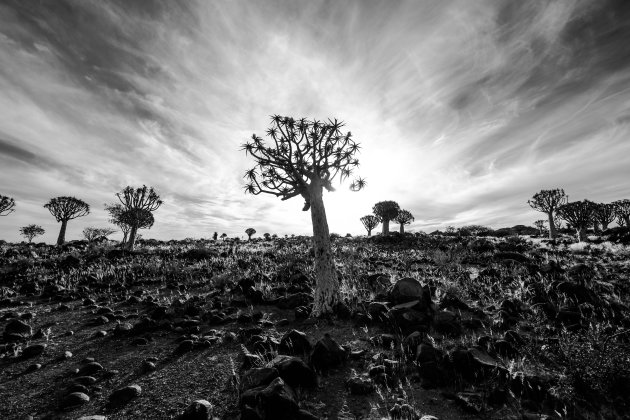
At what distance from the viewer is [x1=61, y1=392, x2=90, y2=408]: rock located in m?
4.46

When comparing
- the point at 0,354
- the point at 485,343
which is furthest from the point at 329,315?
the point at 0,354

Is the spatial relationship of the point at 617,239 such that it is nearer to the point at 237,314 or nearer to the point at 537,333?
the point at 537,333

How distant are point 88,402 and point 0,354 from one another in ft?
10.9

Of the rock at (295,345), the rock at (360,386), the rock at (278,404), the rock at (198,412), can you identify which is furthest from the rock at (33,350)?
the rock at (360,386)

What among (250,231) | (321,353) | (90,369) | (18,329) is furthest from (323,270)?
(250,231)

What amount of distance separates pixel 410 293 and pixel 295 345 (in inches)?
142

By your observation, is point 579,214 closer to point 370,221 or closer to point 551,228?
point 551,228

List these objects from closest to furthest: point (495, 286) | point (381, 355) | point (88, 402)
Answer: point (88, 402)
point (381, 355)
point (495, 286)

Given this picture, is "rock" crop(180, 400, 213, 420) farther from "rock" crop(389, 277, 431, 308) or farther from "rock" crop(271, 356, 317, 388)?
"rock" crop(389, 277, 431, 308)

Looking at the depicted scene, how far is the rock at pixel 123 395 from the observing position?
14.9 feet

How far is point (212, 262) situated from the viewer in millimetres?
17891

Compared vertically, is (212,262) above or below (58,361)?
above

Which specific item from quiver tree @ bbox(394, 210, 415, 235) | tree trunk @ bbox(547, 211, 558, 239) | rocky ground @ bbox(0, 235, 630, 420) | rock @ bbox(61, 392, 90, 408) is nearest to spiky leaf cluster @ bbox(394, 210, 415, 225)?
quiver tree @ bbox(394, 210, 415, 235)

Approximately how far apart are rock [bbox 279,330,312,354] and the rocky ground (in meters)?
0.02
